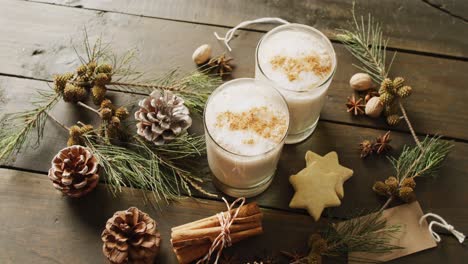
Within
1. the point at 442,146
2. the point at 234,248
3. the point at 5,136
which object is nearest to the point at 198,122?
the point at 234,248

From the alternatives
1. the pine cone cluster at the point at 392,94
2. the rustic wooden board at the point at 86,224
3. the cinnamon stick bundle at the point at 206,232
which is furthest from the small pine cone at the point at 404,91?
the cinnamon stick bundle at the point at 206,232

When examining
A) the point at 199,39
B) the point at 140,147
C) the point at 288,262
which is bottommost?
the point at 288,262

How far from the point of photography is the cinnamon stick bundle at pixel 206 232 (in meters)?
1.01

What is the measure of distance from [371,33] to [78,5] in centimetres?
75

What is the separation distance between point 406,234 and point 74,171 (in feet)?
2.29

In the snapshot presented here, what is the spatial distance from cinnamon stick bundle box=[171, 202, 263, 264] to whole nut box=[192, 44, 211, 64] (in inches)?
15.1

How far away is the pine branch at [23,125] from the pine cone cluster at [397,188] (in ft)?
2.42

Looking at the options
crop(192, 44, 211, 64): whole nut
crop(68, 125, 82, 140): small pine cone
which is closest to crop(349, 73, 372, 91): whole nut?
crop(192, 44, 211, 64): whole nut

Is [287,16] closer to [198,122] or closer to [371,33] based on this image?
[371,33]

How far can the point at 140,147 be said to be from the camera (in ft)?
3.71

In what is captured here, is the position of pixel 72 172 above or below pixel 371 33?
below

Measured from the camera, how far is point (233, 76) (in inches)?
48.9

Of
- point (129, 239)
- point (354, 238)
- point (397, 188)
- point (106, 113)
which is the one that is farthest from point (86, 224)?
point (397, 188)

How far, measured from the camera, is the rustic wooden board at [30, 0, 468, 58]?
1.29m
